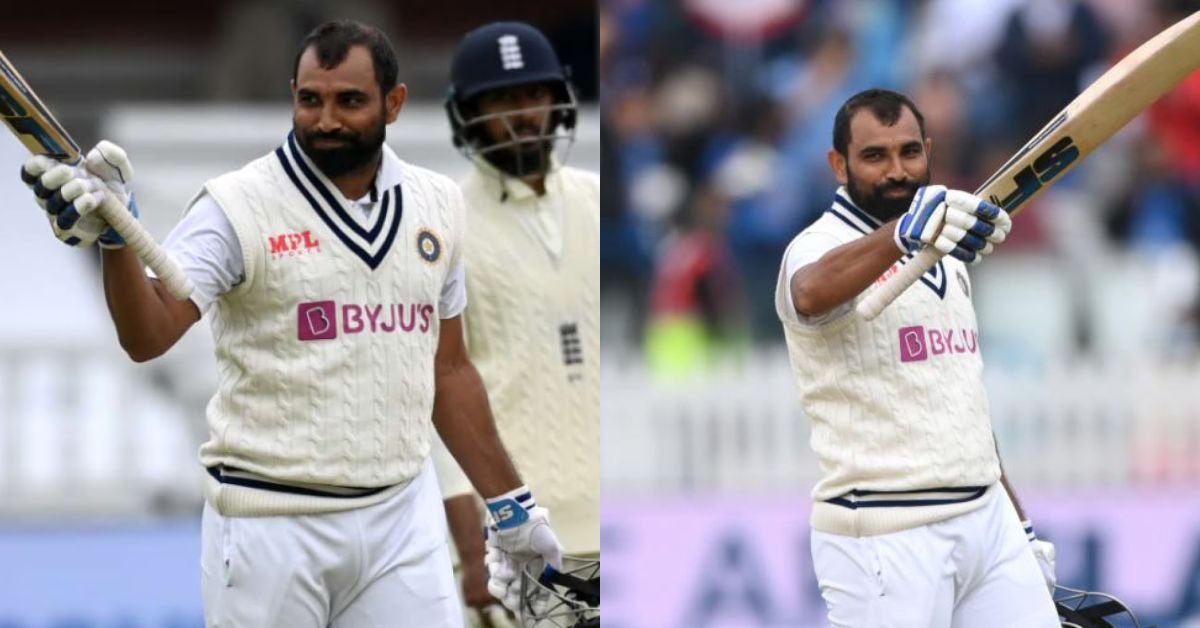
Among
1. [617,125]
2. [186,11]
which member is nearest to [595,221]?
[617,125]

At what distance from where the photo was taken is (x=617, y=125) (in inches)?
473

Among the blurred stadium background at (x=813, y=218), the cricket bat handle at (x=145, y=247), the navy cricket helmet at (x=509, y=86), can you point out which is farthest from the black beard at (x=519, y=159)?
the blurred stadium background at (x=813, y=218)

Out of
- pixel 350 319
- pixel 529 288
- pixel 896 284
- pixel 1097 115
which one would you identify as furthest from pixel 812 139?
pixel 350 319

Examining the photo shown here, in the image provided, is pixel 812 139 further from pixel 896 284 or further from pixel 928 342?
pixel 896 284

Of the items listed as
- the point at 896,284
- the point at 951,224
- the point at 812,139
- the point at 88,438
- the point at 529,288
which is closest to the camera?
the point at 951,224

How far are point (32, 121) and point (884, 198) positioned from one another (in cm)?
169

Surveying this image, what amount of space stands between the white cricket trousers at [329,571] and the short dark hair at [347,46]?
2.52ft

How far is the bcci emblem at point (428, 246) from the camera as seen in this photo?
4.05 m

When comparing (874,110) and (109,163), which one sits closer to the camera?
(109,163)

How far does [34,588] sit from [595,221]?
3.19 metres

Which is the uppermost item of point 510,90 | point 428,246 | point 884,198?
point 510,90

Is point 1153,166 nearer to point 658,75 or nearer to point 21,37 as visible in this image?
point 658,75

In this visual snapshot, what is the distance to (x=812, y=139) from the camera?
38.1 ft

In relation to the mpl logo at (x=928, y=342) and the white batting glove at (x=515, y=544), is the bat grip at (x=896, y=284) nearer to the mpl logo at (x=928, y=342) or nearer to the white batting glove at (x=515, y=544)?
the mpl logo at (x=928, y=342)
